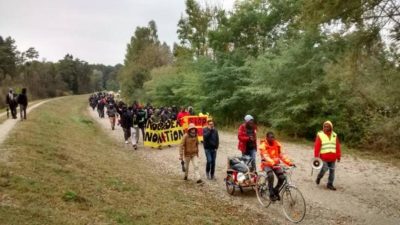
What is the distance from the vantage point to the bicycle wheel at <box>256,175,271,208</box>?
11.5 meters

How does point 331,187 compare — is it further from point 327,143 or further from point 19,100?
point 19,100

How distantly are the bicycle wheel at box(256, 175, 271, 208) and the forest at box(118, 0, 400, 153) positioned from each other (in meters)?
3.92

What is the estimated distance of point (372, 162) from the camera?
18234mm

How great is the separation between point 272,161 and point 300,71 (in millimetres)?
14144

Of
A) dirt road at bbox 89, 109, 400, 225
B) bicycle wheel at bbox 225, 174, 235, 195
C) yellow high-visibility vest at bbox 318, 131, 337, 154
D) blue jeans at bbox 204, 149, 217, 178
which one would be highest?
yellow high-visibility vest at bbox 318, 131, 337, 154

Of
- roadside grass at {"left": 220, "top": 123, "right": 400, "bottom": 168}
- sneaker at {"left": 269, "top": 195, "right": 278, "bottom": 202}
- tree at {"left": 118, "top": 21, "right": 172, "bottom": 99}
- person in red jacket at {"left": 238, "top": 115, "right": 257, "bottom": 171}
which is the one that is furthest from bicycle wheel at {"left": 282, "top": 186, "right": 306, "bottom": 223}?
tree at {"left": 118, "top": 21, "right": 172, "bottom": 99}

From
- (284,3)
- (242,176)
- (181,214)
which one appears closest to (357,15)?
(242,176)

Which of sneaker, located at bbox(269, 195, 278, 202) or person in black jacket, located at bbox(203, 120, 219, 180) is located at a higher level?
person in black jacket, located at bbox(203, 120, 219, 180)

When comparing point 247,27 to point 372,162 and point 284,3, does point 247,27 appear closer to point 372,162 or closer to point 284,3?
point 284,3

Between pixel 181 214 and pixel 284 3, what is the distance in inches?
976

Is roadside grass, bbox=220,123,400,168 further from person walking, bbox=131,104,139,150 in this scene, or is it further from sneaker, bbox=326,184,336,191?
person walking, bbox=131,104,139,150

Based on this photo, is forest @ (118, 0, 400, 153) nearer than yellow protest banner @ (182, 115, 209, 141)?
Yes

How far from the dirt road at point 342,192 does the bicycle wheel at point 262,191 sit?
0.18 m

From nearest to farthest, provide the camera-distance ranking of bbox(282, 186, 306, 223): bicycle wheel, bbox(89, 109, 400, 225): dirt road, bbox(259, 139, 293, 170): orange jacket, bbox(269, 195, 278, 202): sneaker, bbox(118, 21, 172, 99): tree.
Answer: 1. bbox(282, 186, 306, 223): bicycle wheel
2. bbox(89, 109, 400, 225): dirt road
3. bbox(259, 139, 293, 170): orange jacket
4. bbox(269, 195, 278, 202): sneaker
5. bbox(118, 21, 172, 99): tree
